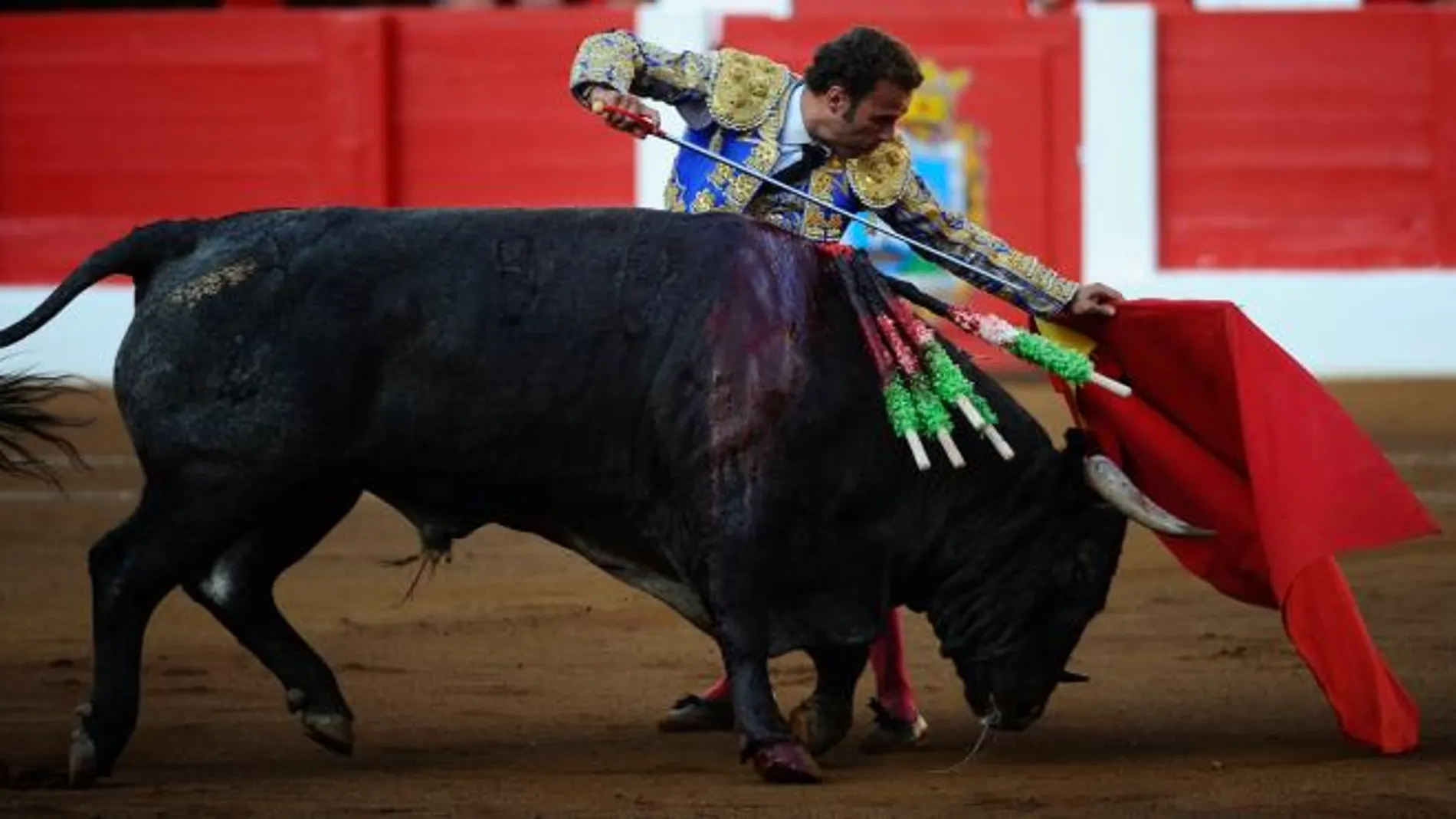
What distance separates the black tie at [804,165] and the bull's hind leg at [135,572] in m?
0.89

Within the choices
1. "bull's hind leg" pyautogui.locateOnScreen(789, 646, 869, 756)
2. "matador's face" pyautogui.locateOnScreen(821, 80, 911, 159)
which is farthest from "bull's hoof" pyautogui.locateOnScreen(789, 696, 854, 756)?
"matador's face" pyautogui.locateOnScreen(821, 80, 911, 159)

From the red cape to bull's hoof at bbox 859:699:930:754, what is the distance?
450 millimetres

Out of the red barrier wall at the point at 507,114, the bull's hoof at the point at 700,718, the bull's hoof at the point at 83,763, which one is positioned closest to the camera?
the bull's hoof at the point at 83,763

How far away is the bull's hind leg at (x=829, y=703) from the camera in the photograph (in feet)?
13.8

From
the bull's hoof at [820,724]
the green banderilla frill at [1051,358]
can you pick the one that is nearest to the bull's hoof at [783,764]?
the bull's hoof at [820,724]

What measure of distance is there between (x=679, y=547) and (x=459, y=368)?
379mm

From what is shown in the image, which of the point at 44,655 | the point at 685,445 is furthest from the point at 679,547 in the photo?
the point at 44,655

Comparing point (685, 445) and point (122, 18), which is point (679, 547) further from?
point (122, 18)

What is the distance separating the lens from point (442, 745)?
14.4 feet

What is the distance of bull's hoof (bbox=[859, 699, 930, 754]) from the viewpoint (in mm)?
4355

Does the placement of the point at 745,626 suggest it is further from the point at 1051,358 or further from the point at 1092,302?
the point at 1092,302

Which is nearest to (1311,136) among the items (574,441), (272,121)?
(272,121)

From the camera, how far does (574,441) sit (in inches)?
162

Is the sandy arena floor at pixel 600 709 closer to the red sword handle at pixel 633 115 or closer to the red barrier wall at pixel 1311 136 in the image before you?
the red sword handle at pixel 633 115
